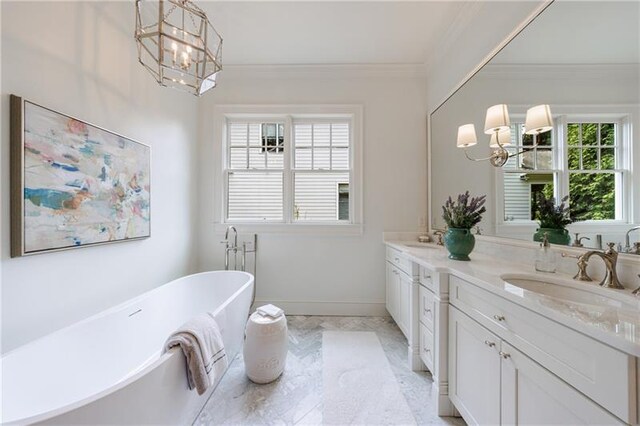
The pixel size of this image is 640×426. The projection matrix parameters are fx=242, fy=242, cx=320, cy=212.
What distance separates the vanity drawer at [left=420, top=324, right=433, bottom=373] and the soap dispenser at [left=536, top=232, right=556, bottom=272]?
0.75 metres

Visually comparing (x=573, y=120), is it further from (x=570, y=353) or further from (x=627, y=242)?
(x=570, y=353)

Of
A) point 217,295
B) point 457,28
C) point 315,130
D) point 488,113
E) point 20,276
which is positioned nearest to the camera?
point 20,276

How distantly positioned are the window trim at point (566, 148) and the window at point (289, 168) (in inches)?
66.7

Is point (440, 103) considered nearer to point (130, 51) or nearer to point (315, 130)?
point (315, 130)

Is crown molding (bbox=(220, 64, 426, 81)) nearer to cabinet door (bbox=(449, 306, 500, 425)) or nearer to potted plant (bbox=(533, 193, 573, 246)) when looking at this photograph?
potted plant (bbox=(533, 193, 573, 246))

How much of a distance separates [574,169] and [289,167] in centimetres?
239

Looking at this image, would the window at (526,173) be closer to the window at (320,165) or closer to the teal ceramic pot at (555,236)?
the teal ceramic pot at (555,236)

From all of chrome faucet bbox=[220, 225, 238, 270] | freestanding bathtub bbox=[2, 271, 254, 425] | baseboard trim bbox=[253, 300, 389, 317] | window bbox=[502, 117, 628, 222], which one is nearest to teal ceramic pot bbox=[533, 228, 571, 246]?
window bbox=[502, 117, 628, 222]

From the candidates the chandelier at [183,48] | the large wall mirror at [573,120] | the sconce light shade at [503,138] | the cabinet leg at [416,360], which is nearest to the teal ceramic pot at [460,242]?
the large wall mirror at [573,120]

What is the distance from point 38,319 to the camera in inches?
49.1

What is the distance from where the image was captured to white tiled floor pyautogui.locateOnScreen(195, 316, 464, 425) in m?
1.44

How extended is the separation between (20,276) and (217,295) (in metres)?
1.41

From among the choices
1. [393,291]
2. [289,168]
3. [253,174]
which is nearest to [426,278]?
[393,291]

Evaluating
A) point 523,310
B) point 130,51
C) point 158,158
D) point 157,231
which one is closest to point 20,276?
point 157,231
